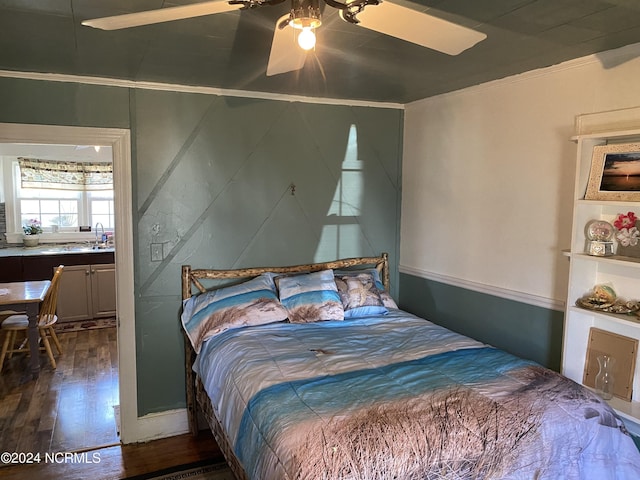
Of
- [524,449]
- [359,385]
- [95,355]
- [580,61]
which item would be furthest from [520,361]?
[95,355]

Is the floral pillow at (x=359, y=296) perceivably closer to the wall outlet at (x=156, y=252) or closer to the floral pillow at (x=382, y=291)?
the floral pillow at (x=382, y=291)

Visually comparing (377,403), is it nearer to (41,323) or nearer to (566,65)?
Result: (566,65)

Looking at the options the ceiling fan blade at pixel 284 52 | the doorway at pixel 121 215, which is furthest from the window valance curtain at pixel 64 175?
the ceiling fan blade at pixel 284 52

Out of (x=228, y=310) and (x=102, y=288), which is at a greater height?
(x=228, y=310)

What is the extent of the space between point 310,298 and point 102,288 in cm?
385

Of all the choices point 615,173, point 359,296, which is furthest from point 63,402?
point 615,173

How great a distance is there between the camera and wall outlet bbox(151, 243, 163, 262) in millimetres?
3121

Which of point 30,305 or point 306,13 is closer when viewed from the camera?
point 306,13

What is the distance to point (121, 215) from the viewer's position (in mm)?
3021

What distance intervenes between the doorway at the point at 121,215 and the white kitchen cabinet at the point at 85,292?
299 centimetres

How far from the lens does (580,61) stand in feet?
7.80

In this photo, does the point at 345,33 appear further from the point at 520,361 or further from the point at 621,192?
the point at 520,361

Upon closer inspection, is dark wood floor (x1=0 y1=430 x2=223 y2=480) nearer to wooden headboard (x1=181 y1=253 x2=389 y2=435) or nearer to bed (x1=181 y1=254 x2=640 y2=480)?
wooden headboard (x1=181 y1=253 x2=389 y2=435)

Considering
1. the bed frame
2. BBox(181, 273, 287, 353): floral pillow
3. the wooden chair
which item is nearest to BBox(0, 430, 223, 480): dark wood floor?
the bed frame
